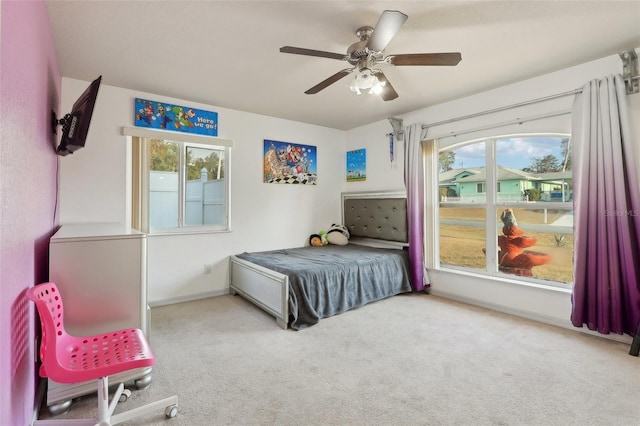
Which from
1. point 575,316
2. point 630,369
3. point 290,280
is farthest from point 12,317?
point 575,316

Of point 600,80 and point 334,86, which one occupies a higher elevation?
point 334,86

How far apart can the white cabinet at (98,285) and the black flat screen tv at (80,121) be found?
0.71 metres

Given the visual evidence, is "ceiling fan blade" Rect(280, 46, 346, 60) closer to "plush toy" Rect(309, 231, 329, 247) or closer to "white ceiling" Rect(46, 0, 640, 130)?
"white ceiling" Rect(46, 0, 640, 130)

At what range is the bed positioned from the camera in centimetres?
288

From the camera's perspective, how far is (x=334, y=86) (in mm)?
3174

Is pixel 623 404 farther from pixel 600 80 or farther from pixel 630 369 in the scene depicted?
pixel 600 80

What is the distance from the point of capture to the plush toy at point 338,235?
181 inches

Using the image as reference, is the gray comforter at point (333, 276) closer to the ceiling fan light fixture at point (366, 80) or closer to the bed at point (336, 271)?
the bed at point (336, 271)

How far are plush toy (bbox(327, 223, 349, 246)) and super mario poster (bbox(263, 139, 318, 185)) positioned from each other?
790 mm

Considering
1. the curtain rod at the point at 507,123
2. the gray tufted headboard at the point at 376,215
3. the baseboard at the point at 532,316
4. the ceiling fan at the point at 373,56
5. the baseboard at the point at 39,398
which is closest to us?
the baseboard at the point at 39,398

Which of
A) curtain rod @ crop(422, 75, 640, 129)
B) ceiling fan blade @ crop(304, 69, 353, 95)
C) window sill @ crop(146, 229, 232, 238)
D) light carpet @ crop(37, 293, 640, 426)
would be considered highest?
curtain rod @ crop(422, 75, 640, 129)

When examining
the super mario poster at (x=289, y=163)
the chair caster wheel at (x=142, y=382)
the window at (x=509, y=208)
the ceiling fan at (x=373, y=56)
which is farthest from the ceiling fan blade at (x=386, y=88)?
the chair caster wheel at (x=142, y=382)

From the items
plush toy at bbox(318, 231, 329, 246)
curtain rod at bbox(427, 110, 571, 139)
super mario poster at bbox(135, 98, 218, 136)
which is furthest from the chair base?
curtain rod at bbox(427, 110, 571, 139)

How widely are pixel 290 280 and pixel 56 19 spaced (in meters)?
2.59
